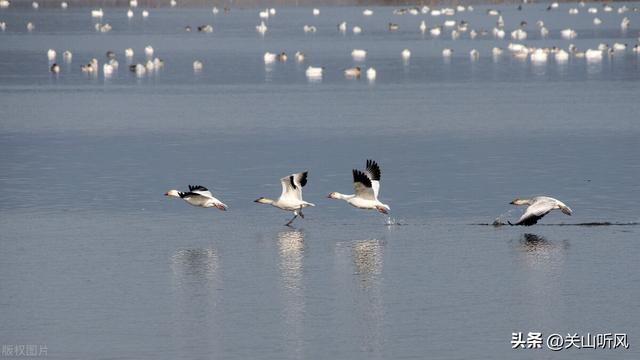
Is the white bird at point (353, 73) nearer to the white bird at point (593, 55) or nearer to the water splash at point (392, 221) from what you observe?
the white bird at point (593, 55)

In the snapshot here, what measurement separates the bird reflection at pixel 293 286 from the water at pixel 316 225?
62 millimetres

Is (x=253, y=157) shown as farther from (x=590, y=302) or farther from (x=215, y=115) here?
(x=590, y=302)

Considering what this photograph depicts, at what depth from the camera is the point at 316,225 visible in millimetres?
33438

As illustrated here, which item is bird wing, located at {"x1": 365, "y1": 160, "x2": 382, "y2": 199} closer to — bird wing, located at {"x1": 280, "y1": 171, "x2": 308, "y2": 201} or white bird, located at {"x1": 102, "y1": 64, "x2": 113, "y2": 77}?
bird wing, located at {"x1": 280, "y1": 171, "x2": 308, "y2": 201}

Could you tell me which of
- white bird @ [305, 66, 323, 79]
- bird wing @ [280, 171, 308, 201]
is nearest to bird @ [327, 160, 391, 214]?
bird wing @ [280, 171, 308, 201]

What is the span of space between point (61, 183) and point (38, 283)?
13.6 metres

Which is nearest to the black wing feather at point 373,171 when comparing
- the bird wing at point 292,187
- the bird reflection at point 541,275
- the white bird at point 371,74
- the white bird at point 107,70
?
the bird wing at point 292,187

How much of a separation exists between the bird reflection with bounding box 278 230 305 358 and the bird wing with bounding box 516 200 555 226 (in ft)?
15.9

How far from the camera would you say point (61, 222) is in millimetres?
33969

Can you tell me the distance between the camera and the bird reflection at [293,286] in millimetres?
23062

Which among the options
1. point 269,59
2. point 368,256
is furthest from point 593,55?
point 368,256

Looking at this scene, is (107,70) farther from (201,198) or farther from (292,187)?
(292,187)

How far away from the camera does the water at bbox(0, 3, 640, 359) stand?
23844 millimetres

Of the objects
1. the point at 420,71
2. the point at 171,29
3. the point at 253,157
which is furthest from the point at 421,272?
the point at 171,29
